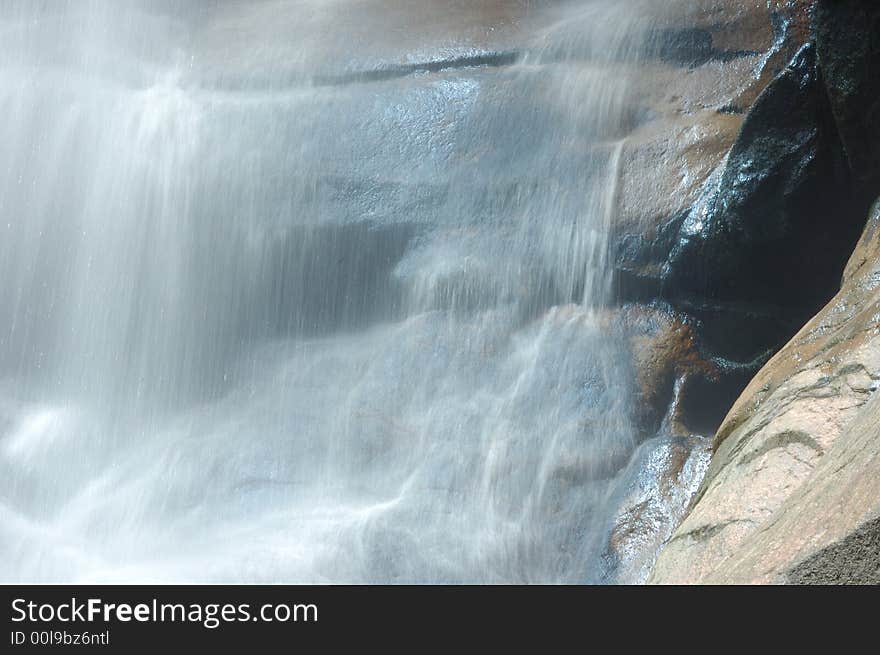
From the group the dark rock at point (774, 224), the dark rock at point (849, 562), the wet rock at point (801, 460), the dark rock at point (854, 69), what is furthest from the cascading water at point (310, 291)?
the dark rock at point (849, 562)

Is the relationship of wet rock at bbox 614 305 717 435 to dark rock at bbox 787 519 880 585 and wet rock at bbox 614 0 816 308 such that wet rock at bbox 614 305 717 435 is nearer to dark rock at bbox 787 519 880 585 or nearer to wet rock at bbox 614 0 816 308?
wet rock at bbox 614 0 816 308

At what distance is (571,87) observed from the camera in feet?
25.8

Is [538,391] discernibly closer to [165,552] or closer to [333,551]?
[333,551]

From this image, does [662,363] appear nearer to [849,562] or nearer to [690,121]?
[690,121]

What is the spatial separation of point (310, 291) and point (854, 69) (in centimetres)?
464

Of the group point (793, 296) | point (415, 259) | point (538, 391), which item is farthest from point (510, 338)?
point (793, 296)

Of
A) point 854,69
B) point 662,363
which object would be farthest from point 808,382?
→ point 662,363

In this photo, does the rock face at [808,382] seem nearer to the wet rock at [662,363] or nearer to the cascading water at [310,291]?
the wet rock at [662,363]

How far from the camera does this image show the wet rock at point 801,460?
255 centimetres

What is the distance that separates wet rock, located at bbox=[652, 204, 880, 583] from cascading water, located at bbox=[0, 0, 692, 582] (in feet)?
5.80

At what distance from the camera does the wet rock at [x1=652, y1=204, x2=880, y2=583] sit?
2551mm

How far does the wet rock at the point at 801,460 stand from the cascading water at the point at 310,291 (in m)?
1.77

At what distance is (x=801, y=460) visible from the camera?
3.95m
